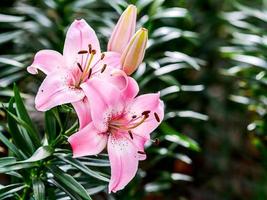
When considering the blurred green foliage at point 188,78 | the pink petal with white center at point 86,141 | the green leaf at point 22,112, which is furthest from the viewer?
the blurred green foliage at point 188,78

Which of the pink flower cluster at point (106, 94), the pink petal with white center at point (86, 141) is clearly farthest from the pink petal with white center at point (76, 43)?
the pink petal with white center at point (86, 141)

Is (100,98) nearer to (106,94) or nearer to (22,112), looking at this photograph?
(106,94)

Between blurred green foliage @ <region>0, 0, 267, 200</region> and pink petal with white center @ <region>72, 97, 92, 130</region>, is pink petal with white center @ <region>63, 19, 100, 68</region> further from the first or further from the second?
blurred green foliage @ <region>0, 0, 267, 200</region>

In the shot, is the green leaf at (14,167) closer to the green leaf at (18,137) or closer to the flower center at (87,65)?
the green leaf at (18,137)

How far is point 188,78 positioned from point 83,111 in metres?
A: 1.07

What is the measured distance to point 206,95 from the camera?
181cm

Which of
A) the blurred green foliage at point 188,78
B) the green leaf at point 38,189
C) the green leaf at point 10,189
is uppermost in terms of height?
the green leaf at point 38,189

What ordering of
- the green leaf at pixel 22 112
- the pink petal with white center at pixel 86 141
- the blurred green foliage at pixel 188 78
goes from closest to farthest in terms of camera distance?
the pink petal with white center at pixel 86 141 → the green leaf at pixel 22 112 → the blurred green foliage at pixel 188 78

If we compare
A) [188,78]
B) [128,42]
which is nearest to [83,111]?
[128,42]

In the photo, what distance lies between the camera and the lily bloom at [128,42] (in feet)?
2.46

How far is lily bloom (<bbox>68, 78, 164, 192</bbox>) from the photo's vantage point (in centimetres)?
71

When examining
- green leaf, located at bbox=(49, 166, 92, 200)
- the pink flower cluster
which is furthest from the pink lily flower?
green leaf, located at bbox=(49, 166, 92, 200)

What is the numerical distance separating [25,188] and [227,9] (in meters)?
1.24

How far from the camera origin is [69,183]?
794 mm
